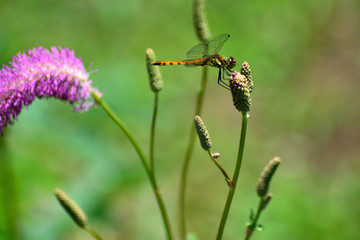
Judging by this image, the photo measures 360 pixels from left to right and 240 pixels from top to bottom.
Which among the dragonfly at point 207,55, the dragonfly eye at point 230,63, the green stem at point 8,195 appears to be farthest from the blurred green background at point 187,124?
the dragonfly eye at point 230,63

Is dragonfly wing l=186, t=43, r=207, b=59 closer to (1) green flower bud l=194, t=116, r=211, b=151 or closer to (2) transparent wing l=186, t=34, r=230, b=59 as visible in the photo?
(2) transparent wing l=186, t=34, r=230, b=59

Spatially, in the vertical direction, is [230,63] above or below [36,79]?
above

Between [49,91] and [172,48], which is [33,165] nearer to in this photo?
[49,91]

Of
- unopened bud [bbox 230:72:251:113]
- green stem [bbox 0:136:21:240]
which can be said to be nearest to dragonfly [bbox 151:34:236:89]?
unopened bud [bbox 230:72:251:113]

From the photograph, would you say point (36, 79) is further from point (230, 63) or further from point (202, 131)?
point (230, 63)

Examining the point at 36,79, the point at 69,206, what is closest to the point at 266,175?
the point at 69,206

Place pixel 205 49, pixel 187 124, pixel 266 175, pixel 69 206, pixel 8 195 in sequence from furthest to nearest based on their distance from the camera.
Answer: pixel 187 124 → pixel 8 195 → pixel 205 49 → pixel 69 206 → pixel 266 175

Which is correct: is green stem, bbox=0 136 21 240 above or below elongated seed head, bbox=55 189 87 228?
above
